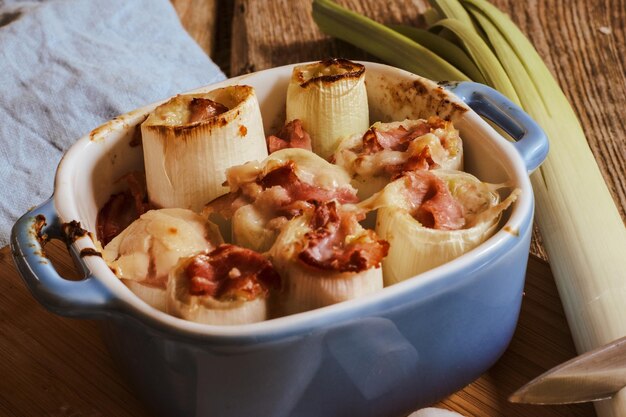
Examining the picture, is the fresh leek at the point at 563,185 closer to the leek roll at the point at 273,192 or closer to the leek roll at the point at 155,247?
the leek roll at the point at 273,192

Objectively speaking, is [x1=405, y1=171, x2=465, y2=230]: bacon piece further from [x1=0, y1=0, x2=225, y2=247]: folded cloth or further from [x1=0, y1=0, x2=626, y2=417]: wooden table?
[x1=0, y1=0, x2=225, y2=247]: folded cloth

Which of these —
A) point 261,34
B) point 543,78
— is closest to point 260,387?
point 543,78

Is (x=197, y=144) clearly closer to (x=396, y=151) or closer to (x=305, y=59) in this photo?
(x=396, y=151)

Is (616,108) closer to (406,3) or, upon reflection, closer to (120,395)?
(406,3)

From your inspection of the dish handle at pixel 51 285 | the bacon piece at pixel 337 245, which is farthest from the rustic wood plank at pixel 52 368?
the bacon piece at pixel 337 245

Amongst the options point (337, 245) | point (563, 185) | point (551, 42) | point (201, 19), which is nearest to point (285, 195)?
point (337, 245)

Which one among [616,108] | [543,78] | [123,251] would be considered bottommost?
[616,108]
